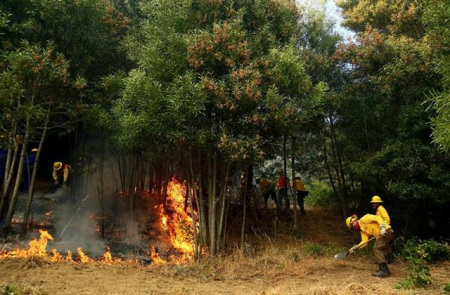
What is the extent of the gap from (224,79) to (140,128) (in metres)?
2.32

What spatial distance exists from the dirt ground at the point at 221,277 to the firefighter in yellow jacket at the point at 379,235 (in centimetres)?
30

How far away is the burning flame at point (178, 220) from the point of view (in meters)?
11.0

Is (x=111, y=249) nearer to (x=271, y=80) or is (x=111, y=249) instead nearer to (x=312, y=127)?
(x=271, y=80)

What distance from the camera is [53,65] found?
9617 mm

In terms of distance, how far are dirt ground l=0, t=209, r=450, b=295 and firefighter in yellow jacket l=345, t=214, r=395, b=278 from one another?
0.98 feet

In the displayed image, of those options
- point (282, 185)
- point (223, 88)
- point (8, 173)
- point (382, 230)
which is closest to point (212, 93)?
point (223, 88)

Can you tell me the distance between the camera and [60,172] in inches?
608

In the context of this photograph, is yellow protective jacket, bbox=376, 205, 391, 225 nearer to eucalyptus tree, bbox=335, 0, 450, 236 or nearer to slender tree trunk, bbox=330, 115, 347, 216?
eucalyptus tree, bbox=335, 0, 450, 236

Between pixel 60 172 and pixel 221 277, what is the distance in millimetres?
10168

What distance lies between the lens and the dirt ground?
267 inches

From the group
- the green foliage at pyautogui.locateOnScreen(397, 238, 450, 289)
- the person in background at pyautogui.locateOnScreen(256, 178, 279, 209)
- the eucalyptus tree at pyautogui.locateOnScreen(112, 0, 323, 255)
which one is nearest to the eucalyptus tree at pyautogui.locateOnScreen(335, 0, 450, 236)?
the green foliage at pyautogui.locateOnScreen(397, 238, 450, 289)

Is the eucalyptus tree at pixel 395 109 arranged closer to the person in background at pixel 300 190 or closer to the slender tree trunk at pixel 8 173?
the person in background at pixel 300 190

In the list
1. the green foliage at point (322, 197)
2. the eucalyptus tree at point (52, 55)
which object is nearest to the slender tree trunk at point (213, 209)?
the eucalyptus tree at point (52, 55)

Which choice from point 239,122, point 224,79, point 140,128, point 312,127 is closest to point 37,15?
point 140,128
